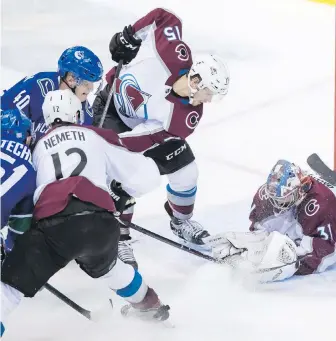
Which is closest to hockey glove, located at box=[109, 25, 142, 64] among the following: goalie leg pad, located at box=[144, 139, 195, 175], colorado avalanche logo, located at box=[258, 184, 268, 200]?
goalie leg pad, located at box=[144, 139, 195, 175]

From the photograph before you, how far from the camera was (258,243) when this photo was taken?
10.4 ft

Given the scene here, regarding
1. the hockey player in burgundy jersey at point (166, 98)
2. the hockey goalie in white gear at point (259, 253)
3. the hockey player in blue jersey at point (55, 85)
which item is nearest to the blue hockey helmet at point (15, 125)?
the hockey player in blue jersey at point (55, 85)

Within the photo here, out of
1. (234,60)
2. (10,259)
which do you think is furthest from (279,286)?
(234,60)

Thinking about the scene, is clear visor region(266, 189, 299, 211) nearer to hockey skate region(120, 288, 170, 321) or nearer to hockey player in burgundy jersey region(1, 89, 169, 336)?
hockey skate region(120, 288, 170, 321)

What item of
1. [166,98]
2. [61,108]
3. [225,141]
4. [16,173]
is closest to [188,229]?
[166,98]

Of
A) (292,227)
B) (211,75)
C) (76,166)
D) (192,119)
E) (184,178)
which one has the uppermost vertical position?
(211,75)

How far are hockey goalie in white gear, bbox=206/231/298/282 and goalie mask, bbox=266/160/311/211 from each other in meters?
0.13

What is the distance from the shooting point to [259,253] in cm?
311

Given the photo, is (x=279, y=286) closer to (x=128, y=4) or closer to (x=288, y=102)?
(x=288, y=102)

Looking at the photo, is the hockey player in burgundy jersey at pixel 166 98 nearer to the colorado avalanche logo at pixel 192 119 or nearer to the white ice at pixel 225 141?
the colorado avalanche logo at pixel 192 119

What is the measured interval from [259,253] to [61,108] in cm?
99

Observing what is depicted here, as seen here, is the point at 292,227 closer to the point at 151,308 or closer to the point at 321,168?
the point at 321,168

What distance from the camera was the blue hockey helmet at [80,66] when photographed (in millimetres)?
3018

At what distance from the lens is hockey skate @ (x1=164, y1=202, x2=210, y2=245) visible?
3.42m
